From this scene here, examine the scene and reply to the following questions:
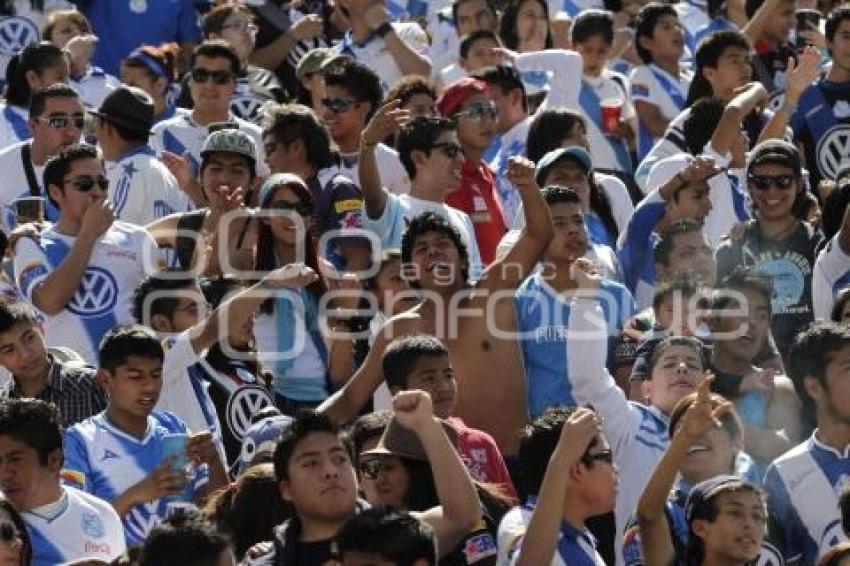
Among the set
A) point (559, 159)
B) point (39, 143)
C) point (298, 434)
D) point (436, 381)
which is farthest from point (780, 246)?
point (298, 434)

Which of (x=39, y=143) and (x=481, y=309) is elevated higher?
(x=39, y=143)

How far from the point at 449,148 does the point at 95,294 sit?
1882mm

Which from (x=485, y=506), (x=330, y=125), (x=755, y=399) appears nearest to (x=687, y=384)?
(x=755, y=399)

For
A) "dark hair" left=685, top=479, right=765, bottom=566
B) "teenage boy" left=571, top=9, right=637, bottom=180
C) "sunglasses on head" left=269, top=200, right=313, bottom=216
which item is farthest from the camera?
"teenage boy" left=571, top=9, right=637, bottom=180

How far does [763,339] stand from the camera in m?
11.4

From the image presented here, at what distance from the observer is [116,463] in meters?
10.0

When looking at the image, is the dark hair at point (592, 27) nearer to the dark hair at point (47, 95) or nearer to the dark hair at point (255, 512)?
the dark hair at point (47, 95)

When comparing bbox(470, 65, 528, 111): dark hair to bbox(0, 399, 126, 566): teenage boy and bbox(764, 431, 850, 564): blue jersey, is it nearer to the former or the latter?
bbox(764, 431, 850, 564): blue jersey

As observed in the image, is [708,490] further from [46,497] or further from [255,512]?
[46,497]

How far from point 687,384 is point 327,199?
2515 mm

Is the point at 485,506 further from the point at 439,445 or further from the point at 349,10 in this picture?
the point at 349,10

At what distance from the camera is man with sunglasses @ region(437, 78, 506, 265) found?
1288 cm

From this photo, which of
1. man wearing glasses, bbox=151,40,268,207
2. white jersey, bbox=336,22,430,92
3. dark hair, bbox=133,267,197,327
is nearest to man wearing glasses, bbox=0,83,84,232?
man wearing glasses, bbox=151,40,268,207

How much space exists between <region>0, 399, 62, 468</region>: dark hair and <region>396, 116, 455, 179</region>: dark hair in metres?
3.55
